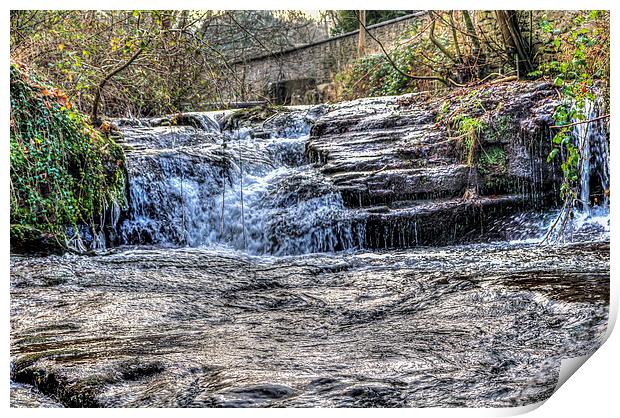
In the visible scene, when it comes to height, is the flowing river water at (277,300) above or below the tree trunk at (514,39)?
below

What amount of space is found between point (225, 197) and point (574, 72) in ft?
6.38

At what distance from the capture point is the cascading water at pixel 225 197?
11.5 feet

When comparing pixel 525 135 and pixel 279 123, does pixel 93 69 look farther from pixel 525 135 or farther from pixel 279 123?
pixel 525 135

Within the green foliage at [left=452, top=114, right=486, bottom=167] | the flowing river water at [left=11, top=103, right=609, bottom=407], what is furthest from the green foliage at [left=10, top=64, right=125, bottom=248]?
the green foliage at [left=452, top=114, right=486, bottom=167]

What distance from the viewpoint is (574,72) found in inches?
134

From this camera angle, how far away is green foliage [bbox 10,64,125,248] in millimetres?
3043

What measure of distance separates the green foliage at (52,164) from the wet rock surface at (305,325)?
0.67 feet

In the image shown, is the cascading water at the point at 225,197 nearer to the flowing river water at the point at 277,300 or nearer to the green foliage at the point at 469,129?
the flowing river water at the point at 277,300

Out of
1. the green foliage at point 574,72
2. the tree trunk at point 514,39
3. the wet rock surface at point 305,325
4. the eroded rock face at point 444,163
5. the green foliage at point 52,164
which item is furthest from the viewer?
the tree trunk at point 514,39

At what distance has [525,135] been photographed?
3.69 m

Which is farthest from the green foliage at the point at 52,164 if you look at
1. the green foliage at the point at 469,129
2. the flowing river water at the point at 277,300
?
the green foliage at the point at 469,129

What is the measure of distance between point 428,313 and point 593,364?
0.70 meters

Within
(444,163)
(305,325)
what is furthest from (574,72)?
(305,325)
